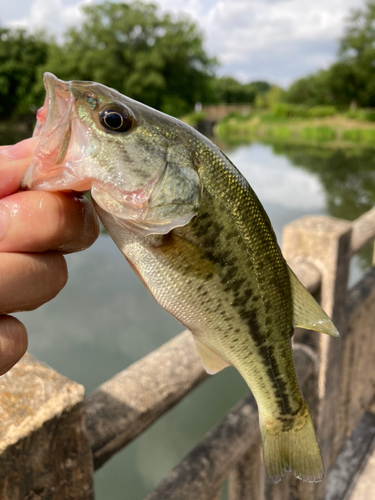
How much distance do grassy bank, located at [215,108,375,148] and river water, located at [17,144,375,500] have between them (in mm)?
16022

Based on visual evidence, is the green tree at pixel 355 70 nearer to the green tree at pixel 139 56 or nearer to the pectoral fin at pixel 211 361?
the green tree at pixel 139 56

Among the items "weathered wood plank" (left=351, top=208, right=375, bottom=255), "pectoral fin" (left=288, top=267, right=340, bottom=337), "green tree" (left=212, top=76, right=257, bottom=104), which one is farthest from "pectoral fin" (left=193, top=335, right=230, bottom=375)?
"green tree" (left=212, top=76, right=257, bottom=104)

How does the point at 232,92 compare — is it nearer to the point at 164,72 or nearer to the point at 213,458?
the point at 164,72

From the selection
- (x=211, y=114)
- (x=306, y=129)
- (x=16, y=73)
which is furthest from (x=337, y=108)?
(x=16, y=73)

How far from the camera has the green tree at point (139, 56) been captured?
2959 cm

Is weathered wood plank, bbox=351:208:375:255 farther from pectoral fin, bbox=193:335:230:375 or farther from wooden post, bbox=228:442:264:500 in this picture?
pectoral fin, bbox=193:335:230:375

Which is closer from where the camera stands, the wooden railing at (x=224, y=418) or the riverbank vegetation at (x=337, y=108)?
the wooden railing at (x=224, y=418)

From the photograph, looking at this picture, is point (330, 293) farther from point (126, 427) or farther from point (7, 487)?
point (7, 487)

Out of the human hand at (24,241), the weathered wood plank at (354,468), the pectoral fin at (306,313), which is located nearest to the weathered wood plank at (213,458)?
the pectoral fin at (306,313)

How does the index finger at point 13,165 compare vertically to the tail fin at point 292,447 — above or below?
above

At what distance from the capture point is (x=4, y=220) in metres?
0.67

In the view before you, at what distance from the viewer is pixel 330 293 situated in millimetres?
2131

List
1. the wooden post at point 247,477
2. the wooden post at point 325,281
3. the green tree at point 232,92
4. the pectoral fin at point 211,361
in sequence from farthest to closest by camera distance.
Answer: the green tree at point 232,92, the wooden post at point 325,281, the wooden post at point 247,477, the pectoral fin at point 211,361

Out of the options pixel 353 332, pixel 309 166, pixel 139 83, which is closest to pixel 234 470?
pixel 353 332
